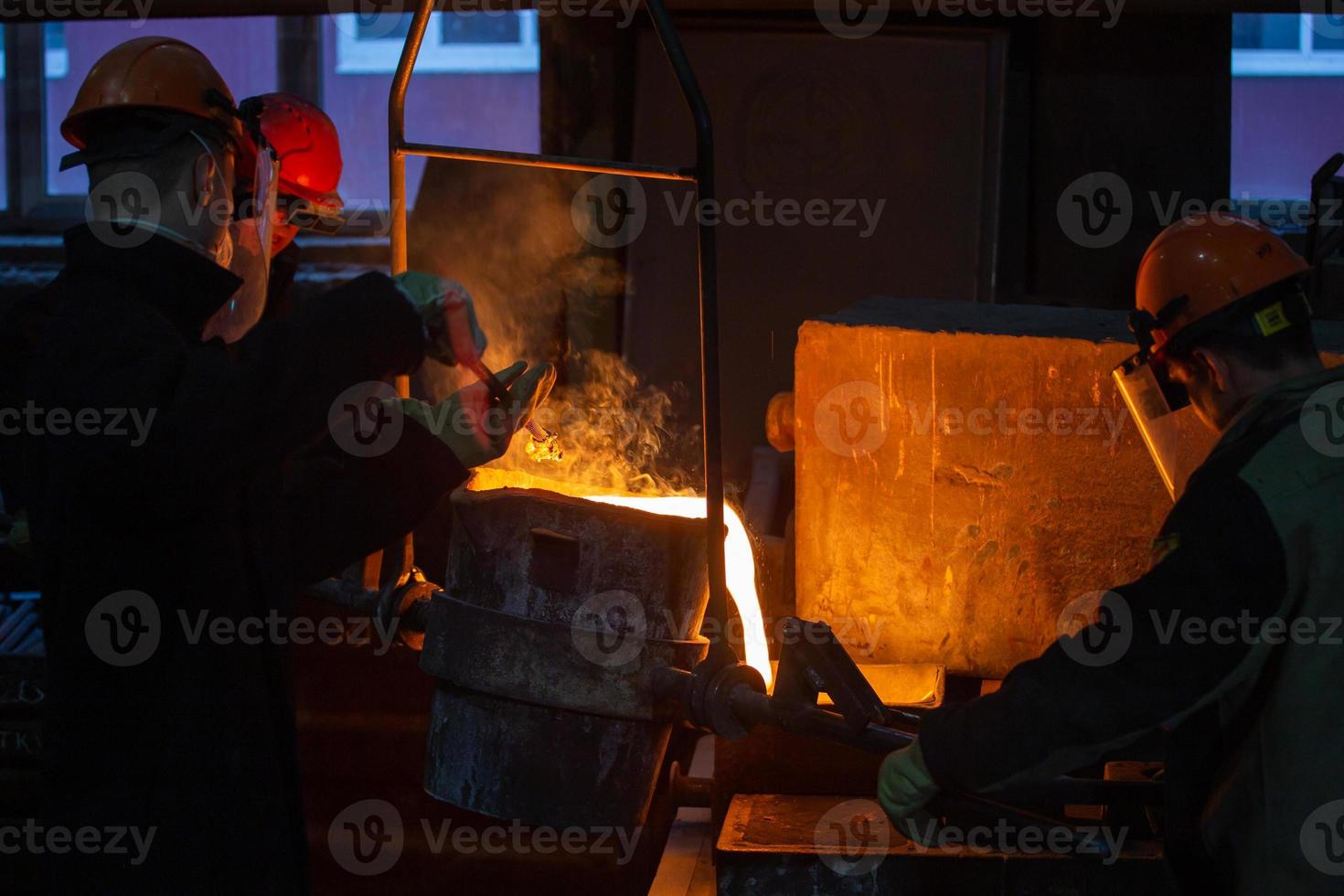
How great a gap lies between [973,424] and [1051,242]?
1.90m

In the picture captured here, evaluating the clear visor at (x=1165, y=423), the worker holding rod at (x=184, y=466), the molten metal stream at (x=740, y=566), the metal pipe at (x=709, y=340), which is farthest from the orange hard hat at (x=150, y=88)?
the clear visor at (x=1165, y=423)

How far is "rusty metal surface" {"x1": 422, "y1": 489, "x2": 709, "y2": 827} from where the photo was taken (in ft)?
6.21

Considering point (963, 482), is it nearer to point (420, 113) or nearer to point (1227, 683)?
point (1227, 683)

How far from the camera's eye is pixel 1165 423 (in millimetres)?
2240

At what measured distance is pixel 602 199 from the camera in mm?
4078

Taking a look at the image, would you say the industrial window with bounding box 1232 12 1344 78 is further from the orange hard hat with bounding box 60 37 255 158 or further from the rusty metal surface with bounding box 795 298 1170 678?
the orange hard hat with bounding box 60 37 255 158

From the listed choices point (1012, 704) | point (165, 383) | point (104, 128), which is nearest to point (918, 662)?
point (1012, 704)

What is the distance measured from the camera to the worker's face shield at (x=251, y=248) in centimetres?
203

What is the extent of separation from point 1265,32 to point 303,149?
159 inches

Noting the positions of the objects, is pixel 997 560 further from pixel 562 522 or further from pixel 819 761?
pixel 562 522

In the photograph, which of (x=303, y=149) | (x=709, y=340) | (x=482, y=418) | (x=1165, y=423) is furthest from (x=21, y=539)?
(x=1165, y=423)

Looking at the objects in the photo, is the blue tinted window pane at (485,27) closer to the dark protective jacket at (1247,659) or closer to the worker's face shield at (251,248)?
the worker's face shield at (251,248)

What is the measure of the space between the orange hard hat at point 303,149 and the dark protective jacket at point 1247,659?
2468 millimetres

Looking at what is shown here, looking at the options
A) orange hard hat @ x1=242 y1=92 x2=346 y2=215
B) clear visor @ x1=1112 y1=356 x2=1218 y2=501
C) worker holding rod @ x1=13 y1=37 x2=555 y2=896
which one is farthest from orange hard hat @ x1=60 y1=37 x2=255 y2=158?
clear visor @ x1=1112 y1=356 x2=1218 y2=501
